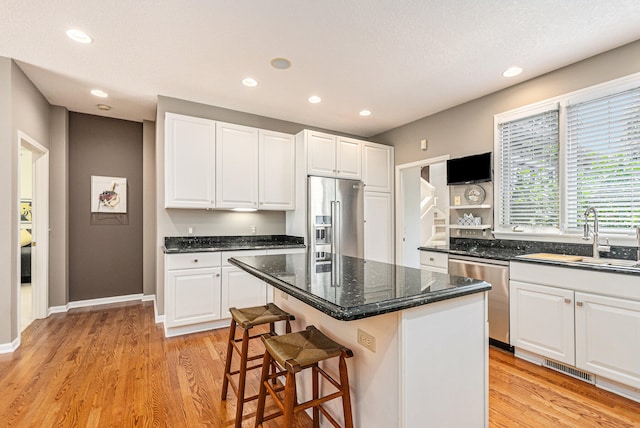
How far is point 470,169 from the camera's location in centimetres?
362

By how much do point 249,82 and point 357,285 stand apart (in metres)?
2.68

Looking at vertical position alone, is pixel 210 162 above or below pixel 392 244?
above

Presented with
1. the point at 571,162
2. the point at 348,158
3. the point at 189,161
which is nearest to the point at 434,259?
the point at 571,162

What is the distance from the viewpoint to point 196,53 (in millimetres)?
2656

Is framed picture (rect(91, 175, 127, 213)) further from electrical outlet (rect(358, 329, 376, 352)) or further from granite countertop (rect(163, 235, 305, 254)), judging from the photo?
electrical outlet (rect(358, 329, 376, 352))

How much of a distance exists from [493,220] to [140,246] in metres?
4.96

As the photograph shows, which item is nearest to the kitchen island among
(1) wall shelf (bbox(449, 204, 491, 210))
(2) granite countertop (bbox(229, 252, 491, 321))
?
(2) granite countertop (bbox(229, 252, 491, 321))

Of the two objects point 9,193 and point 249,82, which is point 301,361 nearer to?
point 249,82

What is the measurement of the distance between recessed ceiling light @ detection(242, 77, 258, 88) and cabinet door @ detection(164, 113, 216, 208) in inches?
30.3

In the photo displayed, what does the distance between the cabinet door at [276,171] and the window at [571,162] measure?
2582 mm

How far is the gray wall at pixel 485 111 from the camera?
2588mm

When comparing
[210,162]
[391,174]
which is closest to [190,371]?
[210,162]

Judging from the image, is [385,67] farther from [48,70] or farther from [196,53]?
[48,70]

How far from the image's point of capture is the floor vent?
7.43 ft
